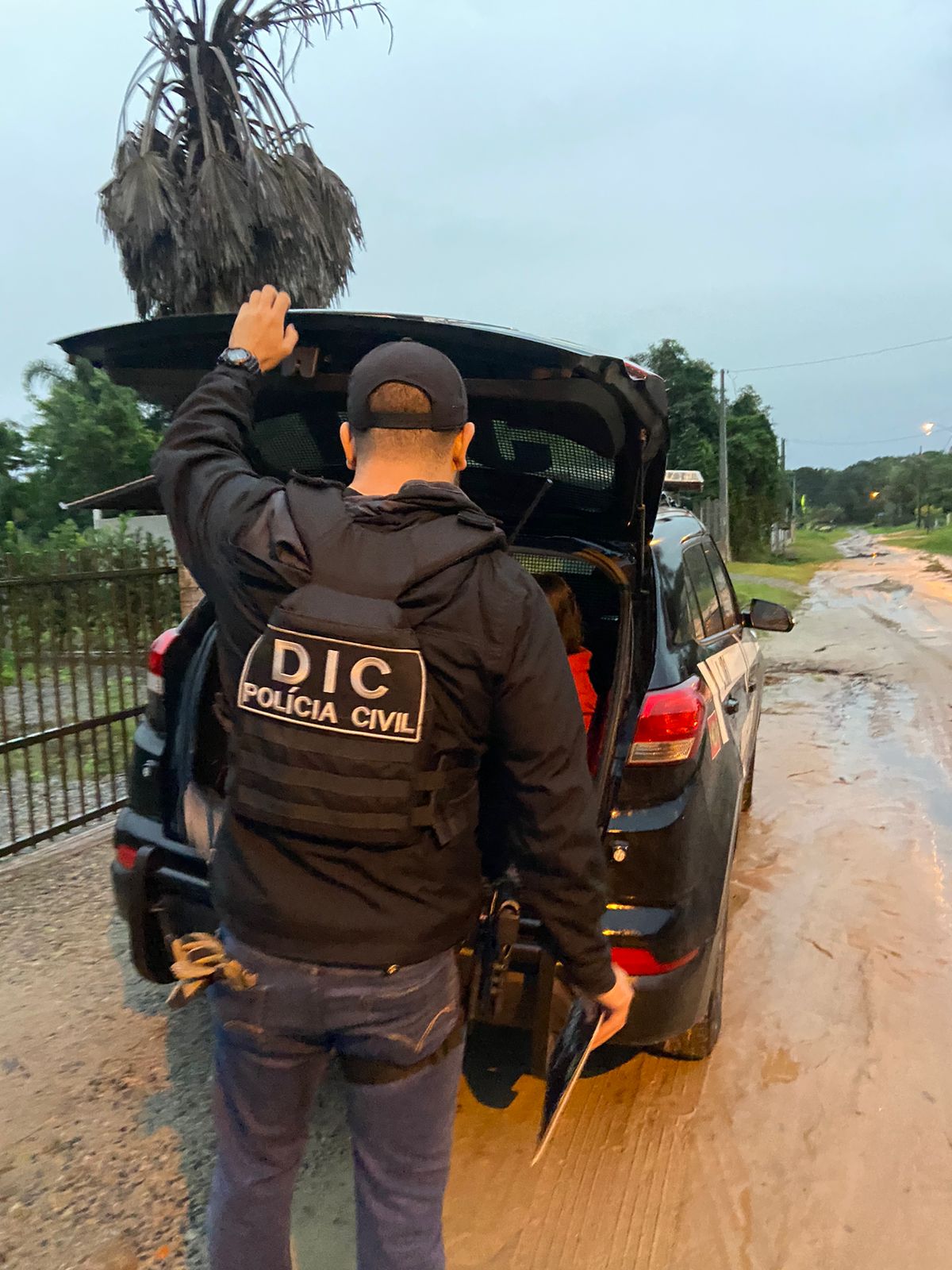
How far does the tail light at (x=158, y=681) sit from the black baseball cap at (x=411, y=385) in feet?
5.33

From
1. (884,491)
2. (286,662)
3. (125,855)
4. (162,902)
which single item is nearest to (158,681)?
(125,855)

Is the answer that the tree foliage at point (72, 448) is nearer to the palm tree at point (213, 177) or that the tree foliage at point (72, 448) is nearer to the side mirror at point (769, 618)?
the palm tree at point (213, 177)

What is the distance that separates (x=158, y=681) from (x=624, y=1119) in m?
2.00

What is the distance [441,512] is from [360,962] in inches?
29.6

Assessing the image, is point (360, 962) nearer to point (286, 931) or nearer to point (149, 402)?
point (286, 931)

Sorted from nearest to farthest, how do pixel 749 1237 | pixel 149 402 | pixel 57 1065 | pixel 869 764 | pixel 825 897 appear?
pixel 749 1237 < pixel 149 402 < pixel 57 1065 < pixel 825 897 < pixel 869 764

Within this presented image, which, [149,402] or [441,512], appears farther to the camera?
[149,402]

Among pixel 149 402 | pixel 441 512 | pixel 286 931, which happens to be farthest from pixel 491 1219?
pixel 149 402

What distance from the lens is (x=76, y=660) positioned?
4883mm

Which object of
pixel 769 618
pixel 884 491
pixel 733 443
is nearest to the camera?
pixel 769 618

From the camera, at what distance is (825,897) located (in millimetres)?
4336

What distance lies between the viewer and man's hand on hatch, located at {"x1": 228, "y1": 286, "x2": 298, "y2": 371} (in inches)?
74.5

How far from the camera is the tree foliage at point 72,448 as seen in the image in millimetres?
20250

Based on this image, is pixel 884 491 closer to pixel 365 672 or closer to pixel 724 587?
pixel 724 587
